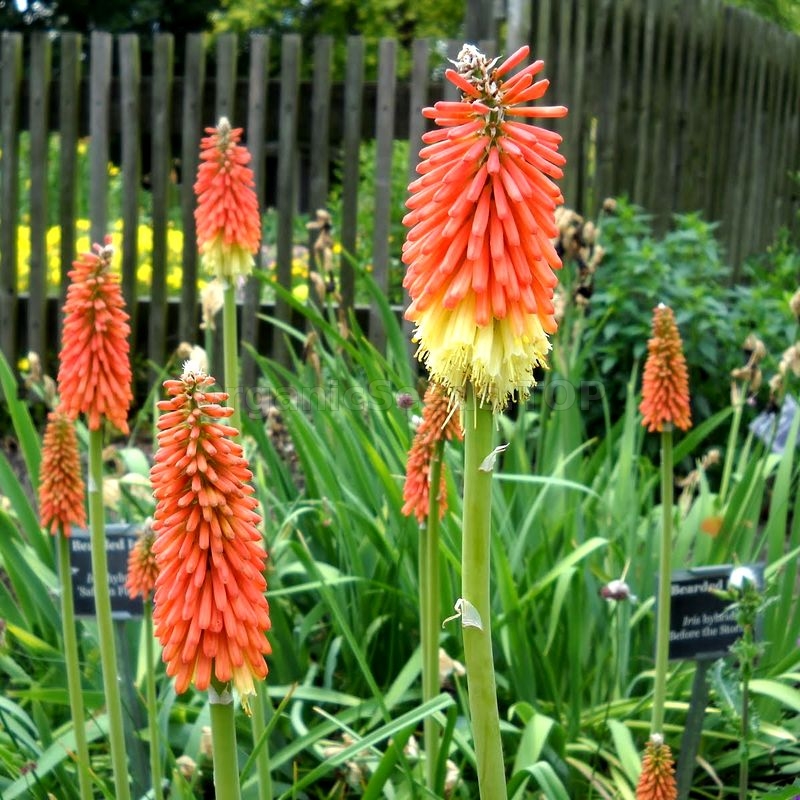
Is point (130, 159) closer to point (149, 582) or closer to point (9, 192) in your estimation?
point (9, 192)

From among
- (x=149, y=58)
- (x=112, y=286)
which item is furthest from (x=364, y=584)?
(x=149, y=58)

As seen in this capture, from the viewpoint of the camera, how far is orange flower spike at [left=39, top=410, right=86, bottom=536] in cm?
228

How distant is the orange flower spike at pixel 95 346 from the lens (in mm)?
2158

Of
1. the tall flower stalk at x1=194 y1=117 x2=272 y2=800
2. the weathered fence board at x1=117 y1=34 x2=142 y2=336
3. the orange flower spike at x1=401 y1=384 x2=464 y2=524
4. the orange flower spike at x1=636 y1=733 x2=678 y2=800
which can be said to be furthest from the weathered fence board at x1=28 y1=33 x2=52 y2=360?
the orange flower spike at x1=636 y1=733 x2=678 y2=800

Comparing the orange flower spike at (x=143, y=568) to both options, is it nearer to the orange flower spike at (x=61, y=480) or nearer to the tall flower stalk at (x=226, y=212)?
the orange flower spike at (x=61, y=480)

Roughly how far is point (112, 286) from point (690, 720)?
151 cm

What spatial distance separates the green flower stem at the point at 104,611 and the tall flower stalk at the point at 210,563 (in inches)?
26.6

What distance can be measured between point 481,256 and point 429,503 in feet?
2.92

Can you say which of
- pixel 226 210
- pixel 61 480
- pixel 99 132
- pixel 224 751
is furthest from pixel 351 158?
pixel 224 751

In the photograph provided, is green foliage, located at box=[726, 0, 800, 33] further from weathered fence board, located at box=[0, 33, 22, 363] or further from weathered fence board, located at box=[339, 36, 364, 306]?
weathered fence board, located at box=[0, 33, 22, 363]

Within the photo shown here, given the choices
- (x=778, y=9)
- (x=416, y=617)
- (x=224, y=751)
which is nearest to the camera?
(x=224, y=751)

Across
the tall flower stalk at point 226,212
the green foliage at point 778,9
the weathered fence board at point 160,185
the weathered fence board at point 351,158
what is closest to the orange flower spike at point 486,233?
the tall flower stalk at point 226,212

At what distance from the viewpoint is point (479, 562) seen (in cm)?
145

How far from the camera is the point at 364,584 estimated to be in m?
3.19
